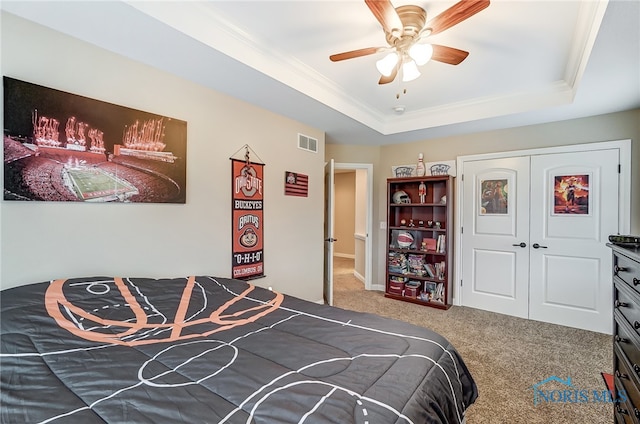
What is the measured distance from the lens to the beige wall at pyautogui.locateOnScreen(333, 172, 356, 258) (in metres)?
7.92

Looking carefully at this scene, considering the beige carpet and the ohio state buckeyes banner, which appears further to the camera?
the ohio state buckeyes banner

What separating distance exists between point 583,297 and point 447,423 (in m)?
3.22

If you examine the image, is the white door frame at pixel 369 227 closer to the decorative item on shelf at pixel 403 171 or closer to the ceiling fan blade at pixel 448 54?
the decorative item on shelf at pixel 403 171

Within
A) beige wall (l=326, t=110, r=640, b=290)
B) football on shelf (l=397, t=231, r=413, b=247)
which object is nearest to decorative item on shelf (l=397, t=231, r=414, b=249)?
football on shelf (l=397, t=231, r=413, b=247)

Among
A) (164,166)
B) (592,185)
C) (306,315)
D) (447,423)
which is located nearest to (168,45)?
(164,166)

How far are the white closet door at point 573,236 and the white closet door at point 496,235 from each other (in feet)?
0.33

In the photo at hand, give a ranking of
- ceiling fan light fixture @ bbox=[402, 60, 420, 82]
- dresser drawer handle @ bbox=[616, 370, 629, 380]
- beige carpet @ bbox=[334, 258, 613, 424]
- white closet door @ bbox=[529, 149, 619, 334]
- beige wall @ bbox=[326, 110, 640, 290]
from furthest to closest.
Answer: white closet door @ bbox=[529, 149, 619, 334]
beige wall @ bbox=[326, 110, 640, 290]
ceiling fan light fixture @ bbox=[402, 60, 420, 82]
beige carpet @ bbox=[334, 258, 613, 424]
dresser drawer handle @ bbox=[616, 370, 629, 380]

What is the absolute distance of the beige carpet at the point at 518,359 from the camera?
1871 mm

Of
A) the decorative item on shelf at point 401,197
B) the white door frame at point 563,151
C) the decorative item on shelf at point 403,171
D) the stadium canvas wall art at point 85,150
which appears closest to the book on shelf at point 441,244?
the white door frame at point 563,151

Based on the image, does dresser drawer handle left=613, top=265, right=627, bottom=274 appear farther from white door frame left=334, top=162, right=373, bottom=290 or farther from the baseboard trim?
the baseboard trim

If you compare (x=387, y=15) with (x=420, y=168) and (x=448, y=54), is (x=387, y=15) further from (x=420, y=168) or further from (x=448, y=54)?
(x=420, y=168)

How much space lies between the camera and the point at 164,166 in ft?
7.43

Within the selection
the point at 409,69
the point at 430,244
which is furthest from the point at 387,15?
the point at 430,244

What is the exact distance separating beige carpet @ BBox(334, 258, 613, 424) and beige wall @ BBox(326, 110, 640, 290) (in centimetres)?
122
